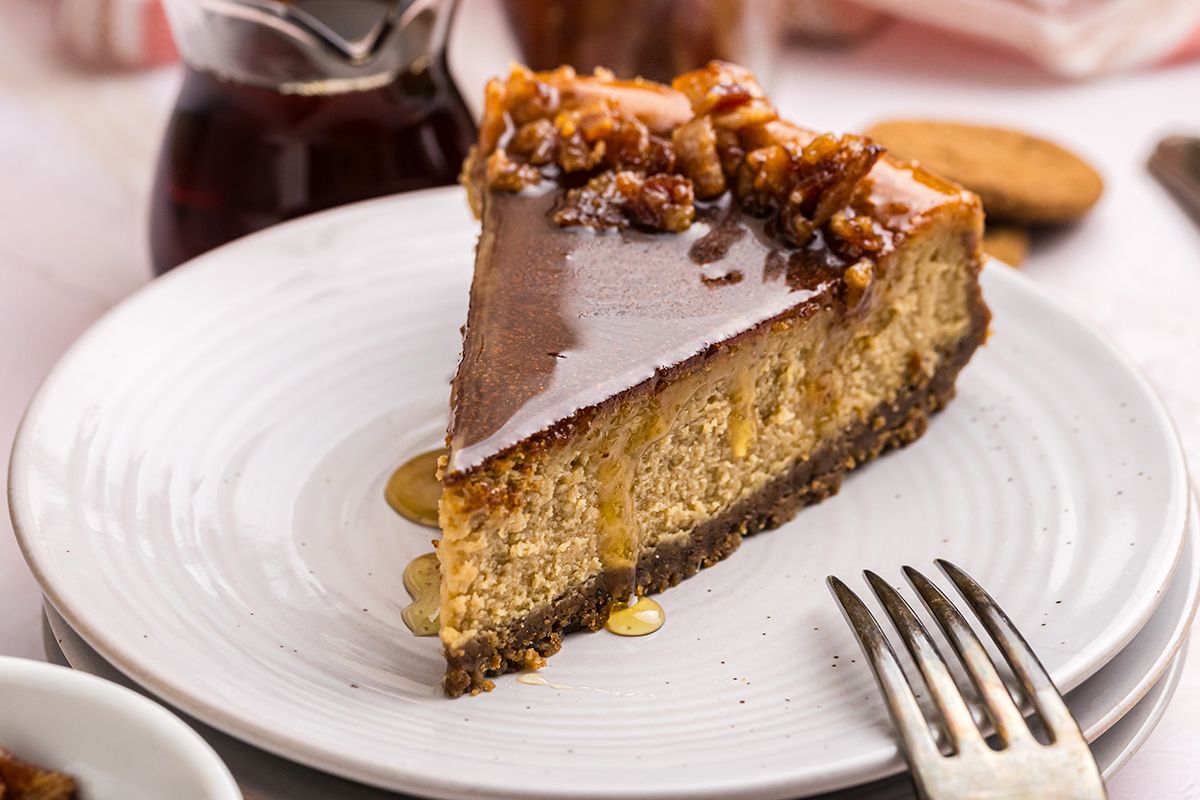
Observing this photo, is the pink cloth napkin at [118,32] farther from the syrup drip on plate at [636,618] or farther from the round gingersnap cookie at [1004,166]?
the syrup drip on plate at [636,618]

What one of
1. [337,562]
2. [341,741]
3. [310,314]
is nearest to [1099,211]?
[310,314]

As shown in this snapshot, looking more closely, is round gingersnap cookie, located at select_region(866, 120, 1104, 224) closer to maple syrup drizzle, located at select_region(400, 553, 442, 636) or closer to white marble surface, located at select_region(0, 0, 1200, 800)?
white marble surface, located at select_region(0, 0, 1200, 800)

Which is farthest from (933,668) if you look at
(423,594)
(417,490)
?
(417,490)

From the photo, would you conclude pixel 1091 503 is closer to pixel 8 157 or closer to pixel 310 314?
pixel 310 314

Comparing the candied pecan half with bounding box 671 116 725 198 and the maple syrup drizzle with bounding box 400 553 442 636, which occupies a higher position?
the candied pecan half with bounding box 671 116 725 198

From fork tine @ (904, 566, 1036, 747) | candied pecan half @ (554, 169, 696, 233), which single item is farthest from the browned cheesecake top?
fork tine @ (904, 566, 1036, 747)

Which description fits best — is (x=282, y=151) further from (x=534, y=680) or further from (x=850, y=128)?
(x=850, y=128)

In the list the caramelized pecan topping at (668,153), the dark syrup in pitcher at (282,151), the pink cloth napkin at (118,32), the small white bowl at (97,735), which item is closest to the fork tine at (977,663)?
the caramelized pecan topping at (668,153)
